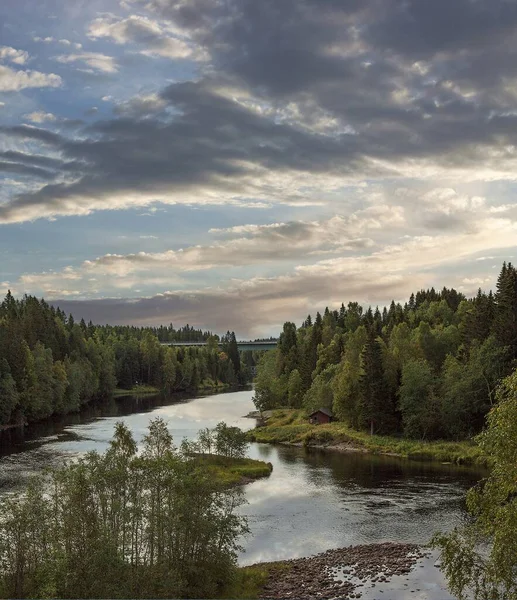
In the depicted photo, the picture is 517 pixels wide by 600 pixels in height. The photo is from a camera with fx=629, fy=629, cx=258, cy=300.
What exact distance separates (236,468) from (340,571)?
118 feet

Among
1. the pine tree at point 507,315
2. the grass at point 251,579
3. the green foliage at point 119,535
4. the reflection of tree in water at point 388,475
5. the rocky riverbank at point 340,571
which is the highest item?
the pine tree at point 507,315

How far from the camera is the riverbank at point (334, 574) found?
40594mm

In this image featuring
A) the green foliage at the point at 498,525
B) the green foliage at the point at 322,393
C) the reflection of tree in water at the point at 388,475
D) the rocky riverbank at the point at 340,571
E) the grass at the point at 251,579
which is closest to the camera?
the green foliage at the point at 498,525

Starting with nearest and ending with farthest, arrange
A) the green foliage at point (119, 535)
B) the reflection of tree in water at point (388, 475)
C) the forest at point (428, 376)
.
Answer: the green foliage at point (119, 535), the reflection of tree in water at point (388, 475), the forest at point (428, 376)

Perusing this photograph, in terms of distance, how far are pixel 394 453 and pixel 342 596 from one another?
178 ft

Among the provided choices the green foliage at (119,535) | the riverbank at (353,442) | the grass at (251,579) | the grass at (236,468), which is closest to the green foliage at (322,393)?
the riverbank at (353,442)

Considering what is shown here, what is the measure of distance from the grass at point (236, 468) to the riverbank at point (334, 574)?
25.5m

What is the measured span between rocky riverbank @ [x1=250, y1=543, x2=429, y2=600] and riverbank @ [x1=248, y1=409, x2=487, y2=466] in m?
37.4

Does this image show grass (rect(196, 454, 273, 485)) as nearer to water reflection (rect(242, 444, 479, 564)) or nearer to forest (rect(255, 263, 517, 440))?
water reflection (rect(242, 444, 479, 564))

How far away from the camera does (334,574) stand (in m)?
43.9

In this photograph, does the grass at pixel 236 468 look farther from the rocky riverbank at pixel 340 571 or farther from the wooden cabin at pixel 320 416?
the wooden cabin at pixel 320 416

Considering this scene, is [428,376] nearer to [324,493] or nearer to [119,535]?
[324,493]

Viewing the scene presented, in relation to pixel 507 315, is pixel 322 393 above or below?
below

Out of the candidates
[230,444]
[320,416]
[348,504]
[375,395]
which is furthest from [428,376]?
[348,504]
